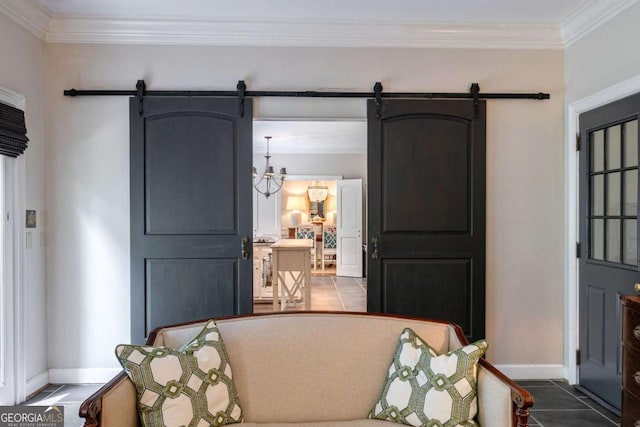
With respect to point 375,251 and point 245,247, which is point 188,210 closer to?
point 245,247

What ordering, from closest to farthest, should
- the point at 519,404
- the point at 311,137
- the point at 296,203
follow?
the point at 519,404
the point at 311,137
the point at 296,203

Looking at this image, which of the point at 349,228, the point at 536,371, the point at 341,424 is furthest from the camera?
the point at 349,228

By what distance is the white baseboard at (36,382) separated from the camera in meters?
3.01

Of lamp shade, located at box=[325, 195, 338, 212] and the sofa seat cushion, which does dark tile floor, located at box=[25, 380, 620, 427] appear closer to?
the sofa seat cushion

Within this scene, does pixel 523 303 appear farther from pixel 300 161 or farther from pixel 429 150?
pixel 300 161

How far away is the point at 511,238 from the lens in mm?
3371

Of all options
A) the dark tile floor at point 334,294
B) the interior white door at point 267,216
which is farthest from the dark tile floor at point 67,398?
the interior white door at point 267,216

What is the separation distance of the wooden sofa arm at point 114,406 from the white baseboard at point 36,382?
1.93 meters

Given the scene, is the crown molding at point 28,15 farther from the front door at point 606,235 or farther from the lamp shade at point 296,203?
the lamp shade at point 296,203

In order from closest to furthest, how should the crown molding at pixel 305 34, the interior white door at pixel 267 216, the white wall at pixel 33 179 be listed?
the white wall at pixel 33 179
the crown molding at pixel 305 34
the interior white door at pixel 267 216

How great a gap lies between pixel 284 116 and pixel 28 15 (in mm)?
1915

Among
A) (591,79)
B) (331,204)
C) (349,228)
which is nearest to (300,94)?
(591,79)

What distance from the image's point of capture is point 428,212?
329 cm

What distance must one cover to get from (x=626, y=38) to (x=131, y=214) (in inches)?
143
